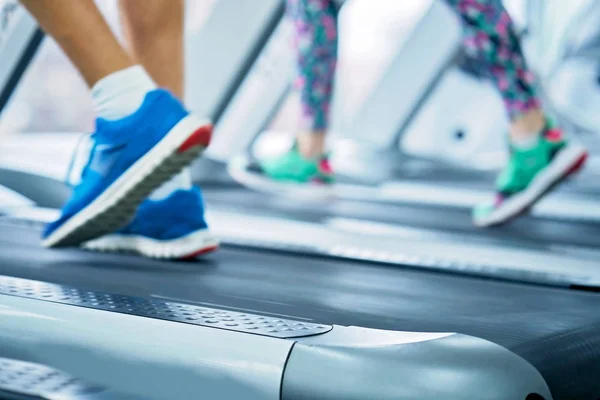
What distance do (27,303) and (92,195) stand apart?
0.37m

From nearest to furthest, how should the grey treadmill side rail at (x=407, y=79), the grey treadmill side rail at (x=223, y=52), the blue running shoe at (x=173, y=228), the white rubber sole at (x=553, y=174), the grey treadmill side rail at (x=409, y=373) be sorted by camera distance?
the grey treadmill side rail at (x=409, y=373) → the blue running shoe at (x=173, y=228) → the white rubber sole at (x=553, y=174) → the grey treadmill side rail at (x=223, y=52) → the grey treadmill side rail at (x=407, y=79)

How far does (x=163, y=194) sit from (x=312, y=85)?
1403 millimetres

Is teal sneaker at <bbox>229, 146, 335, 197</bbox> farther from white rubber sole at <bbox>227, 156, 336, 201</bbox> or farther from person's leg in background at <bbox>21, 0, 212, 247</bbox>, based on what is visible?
person's leg in background at <bbox>21, 0, 212, 247</bbox>

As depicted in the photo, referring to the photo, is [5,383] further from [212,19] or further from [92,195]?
[212,19]

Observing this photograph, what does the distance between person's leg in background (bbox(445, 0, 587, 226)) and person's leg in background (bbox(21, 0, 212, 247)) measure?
111 cm

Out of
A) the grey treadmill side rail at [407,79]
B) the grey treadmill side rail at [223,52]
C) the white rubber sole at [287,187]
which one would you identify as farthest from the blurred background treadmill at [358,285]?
the grey treadmill side rail at [407,79]

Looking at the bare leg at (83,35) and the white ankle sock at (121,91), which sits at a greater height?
the bare leg at (83,35)

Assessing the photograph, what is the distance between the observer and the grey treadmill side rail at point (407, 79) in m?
5.54

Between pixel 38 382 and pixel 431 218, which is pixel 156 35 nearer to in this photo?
pixel 38 382

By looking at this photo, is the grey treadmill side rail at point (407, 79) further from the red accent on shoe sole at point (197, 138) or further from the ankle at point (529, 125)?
the red accent on shoe sole at point (197, 138)

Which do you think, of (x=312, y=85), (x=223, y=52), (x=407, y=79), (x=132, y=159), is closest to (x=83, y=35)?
(x=132, y=159)

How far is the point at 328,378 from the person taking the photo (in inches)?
34.4

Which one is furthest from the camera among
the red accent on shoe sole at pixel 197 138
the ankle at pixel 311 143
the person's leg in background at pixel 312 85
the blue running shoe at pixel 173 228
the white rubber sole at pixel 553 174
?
the ankle at pixel 311 143

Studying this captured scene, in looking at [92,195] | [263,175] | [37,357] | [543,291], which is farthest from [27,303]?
[263,175]
